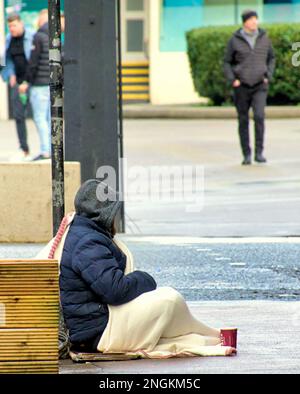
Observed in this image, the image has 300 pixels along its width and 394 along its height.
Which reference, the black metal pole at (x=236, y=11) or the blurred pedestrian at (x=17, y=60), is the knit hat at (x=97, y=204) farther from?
the black metal pole at (x=236, y=11)

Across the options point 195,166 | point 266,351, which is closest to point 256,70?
point 195,166

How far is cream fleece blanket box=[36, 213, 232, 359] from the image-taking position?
7398mm

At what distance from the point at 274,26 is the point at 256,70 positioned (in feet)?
26.1

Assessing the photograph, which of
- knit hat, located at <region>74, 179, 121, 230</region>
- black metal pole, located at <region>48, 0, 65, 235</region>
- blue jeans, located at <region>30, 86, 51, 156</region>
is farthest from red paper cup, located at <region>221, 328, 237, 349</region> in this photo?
blue jeans, located at <region>30, 86, 51, 156</region>

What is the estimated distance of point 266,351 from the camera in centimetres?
770

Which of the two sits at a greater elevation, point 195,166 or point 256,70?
point 256,70

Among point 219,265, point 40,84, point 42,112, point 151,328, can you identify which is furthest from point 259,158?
point 151,328

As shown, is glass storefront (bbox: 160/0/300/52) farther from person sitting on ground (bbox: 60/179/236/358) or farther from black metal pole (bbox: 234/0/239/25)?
person sitting on ground (bbox: 60/179/236/358)

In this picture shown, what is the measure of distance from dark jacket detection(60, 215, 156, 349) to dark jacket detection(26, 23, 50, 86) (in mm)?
10600

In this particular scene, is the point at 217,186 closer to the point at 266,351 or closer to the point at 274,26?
the point at 266,351

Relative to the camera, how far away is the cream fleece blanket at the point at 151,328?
740 cm

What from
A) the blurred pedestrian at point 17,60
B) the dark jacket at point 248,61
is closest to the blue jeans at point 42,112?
the blurred pedestrian at point 17,60

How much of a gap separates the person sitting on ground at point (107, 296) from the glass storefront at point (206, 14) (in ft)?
67.5

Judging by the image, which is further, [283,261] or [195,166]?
[195,166]
